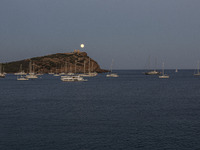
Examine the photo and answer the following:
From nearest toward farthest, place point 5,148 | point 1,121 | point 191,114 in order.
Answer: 1. point 5,148
2. point 1,121
3. point 191,114

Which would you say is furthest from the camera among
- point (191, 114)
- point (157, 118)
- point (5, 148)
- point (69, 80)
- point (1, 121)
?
point (69, 80)

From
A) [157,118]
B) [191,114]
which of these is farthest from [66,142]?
[191,114]

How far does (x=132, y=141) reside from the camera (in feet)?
89.0

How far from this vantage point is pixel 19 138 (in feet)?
92.2

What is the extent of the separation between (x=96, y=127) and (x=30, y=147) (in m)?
10.0

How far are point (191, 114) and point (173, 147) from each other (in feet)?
60.3

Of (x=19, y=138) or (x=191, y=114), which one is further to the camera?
(x=191, y=114)

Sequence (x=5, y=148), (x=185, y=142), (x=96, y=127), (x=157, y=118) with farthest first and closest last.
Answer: (x=157, y=118) → (x=96, y=127) → (x=185, y=142) → (x=5, y=148)

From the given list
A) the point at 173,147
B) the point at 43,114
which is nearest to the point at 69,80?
the point at 43,114

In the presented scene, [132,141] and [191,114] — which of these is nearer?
[132,141]

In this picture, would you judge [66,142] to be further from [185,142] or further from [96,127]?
[185,142]

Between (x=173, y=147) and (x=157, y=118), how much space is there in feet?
44.7

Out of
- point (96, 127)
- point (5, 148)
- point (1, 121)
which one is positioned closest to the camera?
point (5, 148)

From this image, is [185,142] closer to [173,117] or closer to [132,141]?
[132,141]
